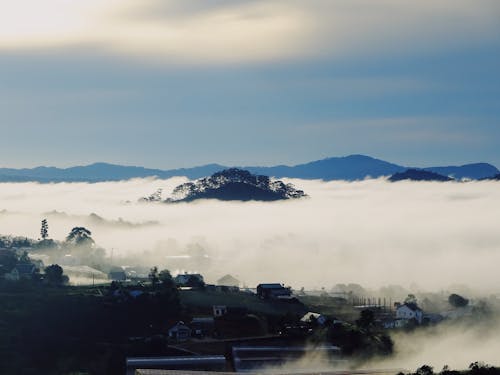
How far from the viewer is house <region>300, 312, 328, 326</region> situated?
86.1 m

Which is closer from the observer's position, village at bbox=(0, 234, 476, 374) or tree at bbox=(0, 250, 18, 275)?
village at bbox=(0, 234, 476, 374)

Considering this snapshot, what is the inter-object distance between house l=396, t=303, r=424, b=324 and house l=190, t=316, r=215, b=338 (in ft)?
64.0

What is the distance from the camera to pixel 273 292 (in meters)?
106

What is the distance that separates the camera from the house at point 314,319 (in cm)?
8608

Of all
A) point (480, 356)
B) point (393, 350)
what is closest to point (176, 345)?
point (393, 350)

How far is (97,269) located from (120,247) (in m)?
43.6

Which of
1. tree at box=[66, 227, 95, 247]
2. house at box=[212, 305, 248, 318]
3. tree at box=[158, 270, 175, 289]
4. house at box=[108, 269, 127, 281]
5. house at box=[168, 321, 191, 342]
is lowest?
house at box=[168, 321, 191, 342]

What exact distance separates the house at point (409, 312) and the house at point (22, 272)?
1570 inches

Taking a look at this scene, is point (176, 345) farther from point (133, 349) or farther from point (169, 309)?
point (169, 309)

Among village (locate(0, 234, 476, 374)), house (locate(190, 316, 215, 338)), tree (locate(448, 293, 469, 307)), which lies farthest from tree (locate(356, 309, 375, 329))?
tree (locate(448, 293, 469, 307))

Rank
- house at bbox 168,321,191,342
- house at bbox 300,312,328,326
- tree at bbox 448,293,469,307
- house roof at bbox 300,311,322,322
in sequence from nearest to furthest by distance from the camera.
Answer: house at bbox 168,321,191,342 → house at bbox 300,312,328,326 → house roof at bbox 300,311,322,322 → tree at bbox 448,293,469,307

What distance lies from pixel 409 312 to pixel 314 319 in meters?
15.1

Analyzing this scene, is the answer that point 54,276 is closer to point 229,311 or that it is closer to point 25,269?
point 25,269

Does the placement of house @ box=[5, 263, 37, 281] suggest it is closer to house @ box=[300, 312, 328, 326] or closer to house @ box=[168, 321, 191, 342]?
house @ box=[168, 321, 191, 342]
